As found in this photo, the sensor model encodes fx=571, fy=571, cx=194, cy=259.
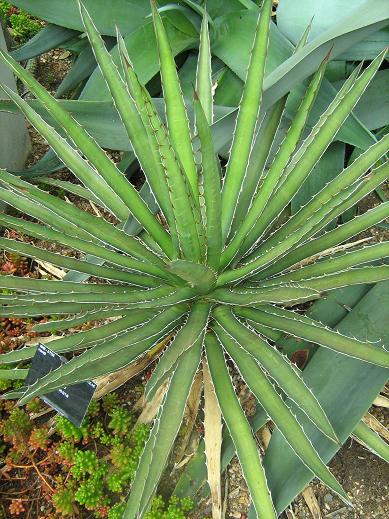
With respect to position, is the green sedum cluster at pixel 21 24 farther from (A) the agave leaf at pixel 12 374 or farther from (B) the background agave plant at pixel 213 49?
(A) the agave leaf at pixel 12 374

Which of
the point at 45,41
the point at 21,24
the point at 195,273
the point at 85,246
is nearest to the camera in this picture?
the point at 195,273

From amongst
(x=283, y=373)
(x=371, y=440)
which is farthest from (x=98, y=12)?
(x=371, y=440)

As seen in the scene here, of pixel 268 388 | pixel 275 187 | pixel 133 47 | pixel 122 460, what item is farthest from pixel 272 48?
pixel 122 460

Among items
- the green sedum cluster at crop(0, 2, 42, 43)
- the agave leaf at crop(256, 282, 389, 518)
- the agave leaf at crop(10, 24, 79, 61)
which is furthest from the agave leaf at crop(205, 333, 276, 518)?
the green sedum cluster at crop(0, 2, 42, 43)

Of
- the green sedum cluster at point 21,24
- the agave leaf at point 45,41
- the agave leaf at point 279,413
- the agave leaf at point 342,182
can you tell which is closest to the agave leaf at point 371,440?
the agave leaf at point 279,413

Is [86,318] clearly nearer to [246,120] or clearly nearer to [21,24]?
[246,120]

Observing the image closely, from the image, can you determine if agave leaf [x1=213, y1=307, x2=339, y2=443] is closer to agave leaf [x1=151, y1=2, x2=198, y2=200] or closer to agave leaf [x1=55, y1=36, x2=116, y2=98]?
agave leaf [x1=151, y1=2, x2=198, y2=200]
